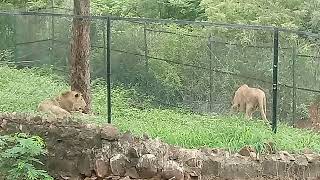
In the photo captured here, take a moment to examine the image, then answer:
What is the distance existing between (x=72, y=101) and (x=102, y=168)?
2577 mm

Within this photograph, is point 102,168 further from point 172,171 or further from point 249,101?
point 249,101

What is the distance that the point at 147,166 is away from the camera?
820 centimetres

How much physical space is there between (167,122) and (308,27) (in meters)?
9.98

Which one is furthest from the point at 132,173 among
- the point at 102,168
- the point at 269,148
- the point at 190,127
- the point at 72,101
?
the point at 72,101

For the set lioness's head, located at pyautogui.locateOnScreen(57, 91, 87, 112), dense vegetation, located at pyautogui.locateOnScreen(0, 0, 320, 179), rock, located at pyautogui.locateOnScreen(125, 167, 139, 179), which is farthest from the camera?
lioness's head, located at pyautogui.locateOnScreen(57, 91, 87, 112)

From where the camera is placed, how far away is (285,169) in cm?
830

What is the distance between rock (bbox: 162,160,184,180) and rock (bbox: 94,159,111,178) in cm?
74

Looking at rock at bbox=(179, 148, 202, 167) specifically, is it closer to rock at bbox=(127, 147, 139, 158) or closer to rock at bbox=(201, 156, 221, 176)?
rock at bbox=(201, 156, 221, 176)

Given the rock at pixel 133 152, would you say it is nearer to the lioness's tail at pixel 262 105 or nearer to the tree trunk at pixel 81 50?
the tree trunk at pixel 81 50

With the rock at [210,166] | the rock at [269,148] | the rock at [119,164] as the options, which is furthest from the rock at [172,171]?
the rock at [269,148]

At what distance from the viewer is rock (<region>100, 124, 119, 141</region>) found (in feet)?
27.8

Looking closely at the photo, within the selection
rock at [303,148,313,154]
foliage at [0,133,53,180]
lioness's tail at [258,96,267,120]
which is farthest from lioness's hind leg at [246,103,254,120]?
foliage at [0,133,53,180]

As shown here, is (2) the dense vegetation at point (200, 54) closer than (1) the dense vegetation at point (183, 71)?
No

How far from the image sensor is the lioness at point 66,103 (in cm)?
1041
